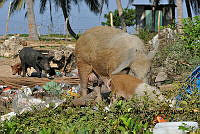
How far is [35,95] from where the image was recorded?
7289 millimetres

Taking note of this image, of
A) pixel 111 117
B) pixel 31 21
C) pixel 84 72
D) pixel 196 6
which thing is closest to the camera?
pixel 111 117

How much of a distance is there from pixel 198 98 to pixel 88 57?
2.75 metres

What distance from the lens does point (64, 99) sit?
580cm

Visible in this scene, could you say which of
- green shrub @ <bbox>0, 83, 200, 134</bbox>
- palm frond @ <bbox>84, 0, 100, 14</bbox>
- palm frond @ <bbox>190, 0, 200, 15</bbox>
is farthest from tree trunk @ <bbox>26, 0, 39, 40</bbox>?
green shrub @ <bbox>0, 83, 200, 134</bbox>

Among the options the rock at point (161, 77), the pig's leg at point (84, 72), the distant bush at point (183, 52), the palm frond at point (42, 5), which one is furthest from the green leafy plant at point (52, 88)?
the palm frond at point (42, 5)

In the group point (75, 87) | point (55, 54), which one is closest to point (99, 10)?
point (55, 54)

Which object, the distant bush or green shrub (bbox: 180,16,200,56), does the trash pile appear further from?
Answer: green shrub (bbox: 180,16,200,56)

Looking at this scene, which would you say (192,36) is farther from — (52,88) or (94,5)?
(94,5)

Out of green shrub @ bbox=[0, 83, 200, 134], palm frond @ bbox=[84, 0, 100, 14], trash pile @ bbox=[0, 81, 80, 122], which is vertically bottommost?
trash pile @ bbox=[0, 81, 80, 122]

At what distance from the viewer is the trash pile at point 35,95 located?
20.9ft

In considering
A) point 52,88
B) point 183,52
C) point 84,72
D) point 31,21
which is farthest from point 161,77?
point 31,21

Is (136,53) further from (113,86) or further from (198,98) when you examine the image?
(198,98)

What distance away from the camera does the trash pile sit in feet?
20.9

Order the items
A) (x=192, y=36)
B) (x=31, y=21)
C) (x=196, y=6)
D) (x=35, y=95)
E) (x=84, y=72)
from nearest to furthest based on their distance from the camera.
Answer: (x=84, y=72) → (x=35, y=95) → (x=192, y=36) → (x=31, y=21) → (x=196, y=6)
